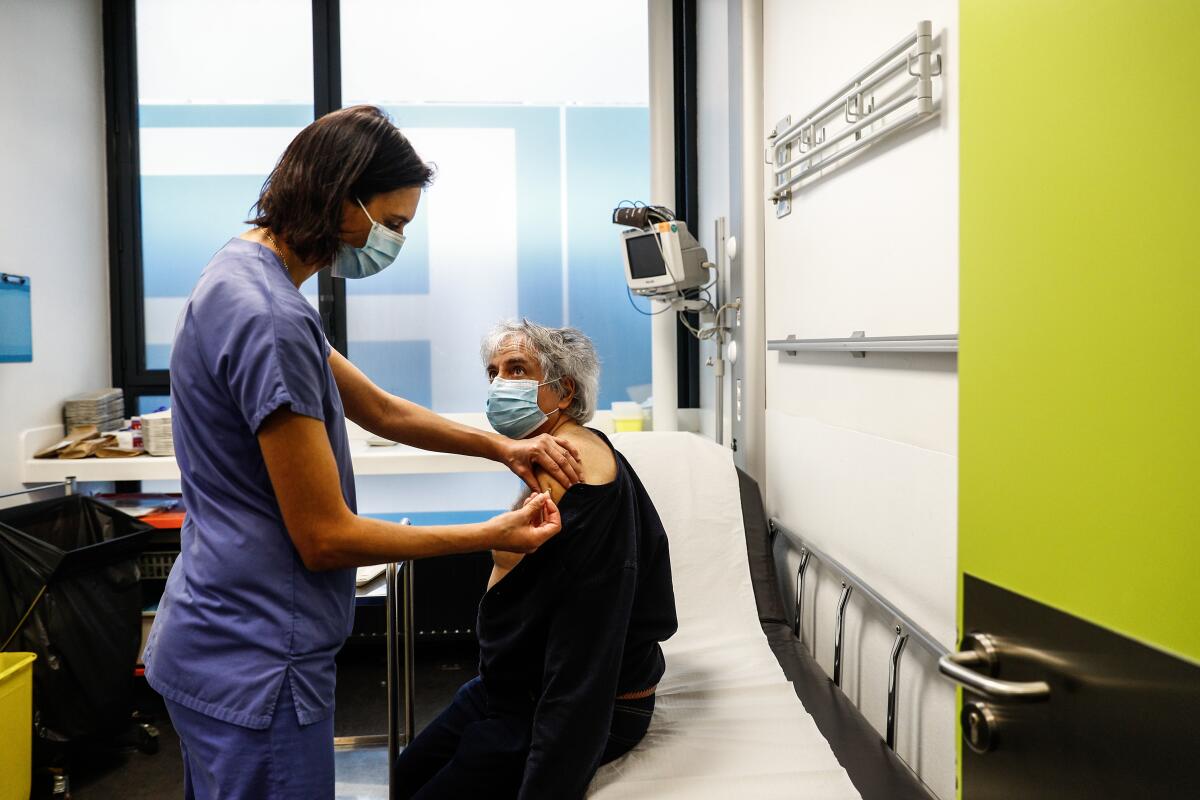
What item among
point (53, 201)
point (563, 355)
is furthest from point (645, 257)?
point (53, 201)

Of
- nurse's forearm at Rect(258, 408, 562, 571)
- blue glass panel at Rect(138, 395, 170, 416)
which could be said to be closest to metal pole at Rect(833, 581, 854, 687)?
nurse's forearm at Rect(258, 408, 562, 571)

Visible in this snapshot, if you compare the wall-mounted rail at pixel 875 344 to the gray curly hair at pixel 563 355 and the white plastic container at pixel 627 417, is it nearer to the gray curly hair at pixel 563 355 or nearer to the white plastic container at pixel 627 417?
the gray curly hair at pixel 563 355

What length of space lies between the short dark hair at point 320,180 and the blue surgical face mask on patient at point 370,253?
0.16 ft

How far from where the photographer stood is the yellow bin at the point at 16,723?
2043mm

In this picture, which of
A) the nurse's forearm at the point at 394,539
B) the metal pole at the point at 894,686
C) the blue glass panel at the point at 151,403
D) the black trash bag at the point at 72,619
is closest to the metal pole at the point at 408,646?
the nurse's forearm at the point at 394,539

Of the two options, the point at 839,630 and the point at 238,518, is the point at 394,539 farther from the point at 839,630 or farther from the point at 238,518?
the point at 839,630

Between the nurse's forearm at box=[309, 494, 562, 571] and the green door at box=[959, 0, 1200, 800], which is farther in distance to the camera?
the nurse's forearm at box=[309, 494, 562, 571]

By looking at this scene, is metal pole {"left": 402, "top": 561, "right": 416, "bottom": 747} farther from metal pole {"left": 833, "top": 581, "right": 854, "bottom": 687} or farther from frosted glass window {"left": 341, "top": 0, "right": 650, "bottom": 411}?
frosted glass window {"left": 341, "top": 0, "right": 650, "bottom": 411}

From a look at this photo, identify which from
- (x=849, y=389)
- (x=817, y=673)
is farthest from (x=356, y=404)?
(x=817, y=673)

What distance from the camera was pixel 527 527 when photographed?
132 centimetres

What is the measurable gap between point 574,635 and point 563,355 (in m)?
0.61

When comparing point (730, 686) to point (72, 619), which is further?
point (72, 619)

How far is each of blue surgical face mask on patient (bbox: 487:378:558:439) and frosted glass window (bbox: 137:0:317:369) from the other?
6.87 ft

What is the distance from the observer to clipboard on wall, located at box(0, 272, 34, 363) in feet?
9.08
